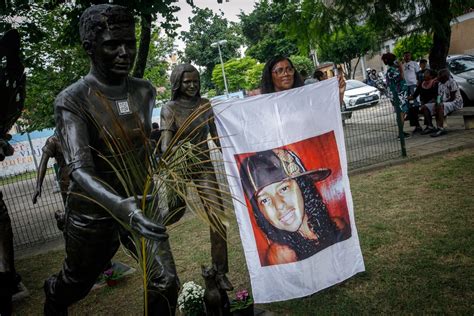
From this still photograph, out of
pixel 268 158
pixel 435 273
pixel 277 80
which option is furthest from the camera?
pixel 277 80

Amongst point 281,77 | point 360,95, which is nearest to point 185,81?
point 281,77

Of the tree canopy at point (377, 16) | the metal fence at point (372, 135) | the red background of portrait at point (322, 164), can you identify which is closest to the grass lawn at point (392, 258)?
the red background of portrait at point (322, 164)

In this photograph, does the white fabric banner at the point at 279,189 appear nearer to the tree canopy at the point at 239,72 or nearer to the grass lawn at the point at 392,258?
the grass lawn at the point at 392,258

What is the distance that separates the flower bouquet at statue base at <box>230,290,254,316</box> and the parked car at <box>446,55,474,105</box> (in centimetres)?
1187

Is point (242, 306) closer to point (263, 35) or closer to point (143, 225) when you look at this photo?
point (143, 225)

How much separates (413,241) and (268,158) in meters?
1.99

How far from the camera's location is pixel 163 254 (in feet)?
7.79

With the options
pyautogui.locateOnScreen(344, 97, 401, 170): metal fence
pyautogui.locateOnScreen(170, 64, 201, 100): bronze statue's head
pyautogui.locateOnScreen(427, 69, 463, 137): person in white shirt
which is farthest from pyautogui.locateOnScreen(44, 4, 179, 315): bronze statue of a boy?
pyautogui.locateOnScreen(427, 69, 463, 137): person in white shirt

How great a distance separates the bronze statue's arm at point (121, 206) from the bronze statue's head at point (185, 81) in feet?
6.48

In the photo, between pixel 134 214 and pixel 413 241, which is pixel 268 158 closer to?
pixel 134 214

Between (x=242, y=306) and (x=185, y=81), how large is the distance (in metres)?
2.07

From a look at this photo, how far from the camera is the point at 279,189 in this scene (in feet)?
10.6

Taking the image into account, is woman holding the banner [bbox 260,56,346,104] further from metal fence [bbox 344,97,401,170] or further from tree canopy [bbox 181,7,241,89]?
tree canopy [bbox 181,7,241,89]

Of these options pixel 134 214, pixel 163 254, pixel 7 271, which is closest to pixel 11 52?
pixel 7 271
